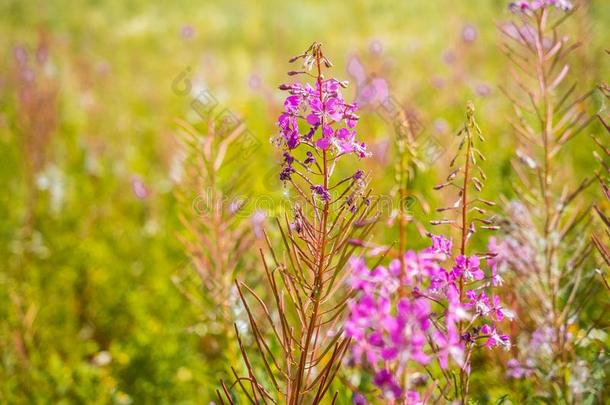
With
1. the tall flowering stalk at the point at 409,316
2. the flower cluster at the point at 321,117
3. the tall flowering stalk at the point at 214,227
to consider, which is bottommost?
the tall flowering stalk at the point at 409,316

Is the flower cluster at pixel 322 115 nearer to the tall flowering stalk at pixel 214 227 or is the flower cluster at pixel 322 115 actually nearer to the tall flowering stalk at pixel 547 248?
the tall flowering stalk at pixel 547 248

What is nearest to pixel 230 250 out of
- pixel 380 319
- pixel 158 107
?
pixel 380 319

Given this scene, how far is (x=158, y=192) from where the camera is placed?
14.9ft

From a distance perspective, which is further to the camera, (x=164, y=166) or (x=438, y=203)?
(x=164, y=166)

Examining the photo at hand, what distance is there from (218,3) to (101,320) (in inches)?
462

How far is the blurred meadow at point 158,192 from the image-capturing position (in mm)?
2129

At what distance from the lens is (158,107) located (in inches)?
253

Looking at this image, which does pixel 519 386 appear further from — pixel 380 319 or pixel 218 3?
pixel 218 3

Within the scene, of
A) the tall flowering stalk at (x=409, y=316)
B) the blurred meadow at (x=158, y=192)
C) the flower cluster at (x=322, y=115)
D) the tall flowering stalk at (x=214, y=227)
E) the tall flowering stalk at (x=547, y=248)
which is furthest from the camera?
the blurred meadow at (x=158, y=192)

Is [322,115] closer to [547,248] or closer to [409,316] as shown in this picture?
[409,316]

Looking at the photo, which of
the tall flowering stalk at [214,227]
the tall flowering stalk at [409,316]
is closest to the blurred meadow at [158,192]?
the tall flowering stalk at [214,227]

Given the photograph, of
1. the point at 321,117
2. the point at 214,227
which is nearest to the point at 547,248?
the point at 321,117

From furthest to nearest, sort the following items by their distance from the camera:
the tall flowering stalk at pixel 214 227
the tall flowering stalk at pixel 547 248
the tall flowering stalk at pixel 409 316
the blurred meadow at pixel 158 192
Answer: the blurred meadow at pixel 158 192 < the tall flowering stalk at pixel 214 227 < the tall flowering stalk at pixel 547 248 < the tall flowering stalk at pixel 409 316

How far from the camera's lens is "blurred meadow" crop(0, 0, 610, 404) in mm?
2129
